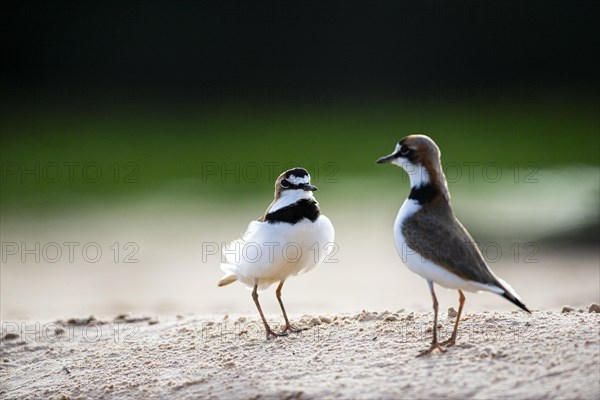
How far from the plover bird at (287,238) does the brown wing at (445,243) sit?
1366 mm

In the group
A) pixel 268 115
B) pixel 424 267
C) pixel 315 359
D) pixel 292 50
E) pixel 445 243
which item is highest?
pixel 292 50

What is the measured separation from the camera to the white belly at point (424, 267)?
6281 mm

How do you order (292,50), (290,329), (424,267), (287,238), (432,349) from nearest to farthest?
(432,349), (424,267), (287,238), (290,329), (292,50)

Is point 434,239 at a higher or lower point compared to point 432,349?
higher

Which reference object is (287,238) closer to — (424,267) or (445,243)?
(424,267)

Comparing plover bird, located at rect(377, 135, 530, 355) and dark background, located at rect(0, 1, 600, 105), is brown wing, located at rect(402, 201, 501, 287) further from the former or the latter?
dark background, located at rect(0, 1, 600, 105)

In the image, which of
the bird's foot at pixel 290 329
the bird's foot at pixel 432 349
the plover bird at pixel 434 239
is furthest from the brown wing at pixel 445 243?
the bird's foot at pixel 290 329

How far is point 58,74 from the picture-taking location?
30.1m

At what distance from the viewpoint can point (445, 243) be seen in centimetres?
635

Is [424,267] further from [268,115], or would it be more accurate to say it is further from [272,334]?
[268,115]

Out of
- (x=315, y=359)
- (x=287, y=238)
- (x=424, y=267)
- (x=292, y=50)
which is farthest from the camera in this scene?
(x=292, y=50)

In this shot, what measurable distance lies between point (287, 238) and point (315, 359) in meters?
1.38

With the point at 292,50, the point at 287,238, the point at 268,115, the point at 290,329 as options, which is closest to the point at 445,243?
the point at 287,238

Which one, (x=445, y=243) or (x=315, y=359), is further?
(x=315, y=359)
